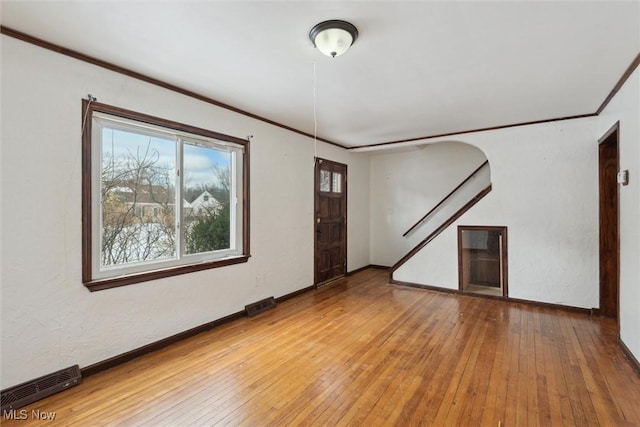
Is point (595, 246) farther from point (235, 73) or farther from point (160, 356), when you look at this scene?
point (160, 356)

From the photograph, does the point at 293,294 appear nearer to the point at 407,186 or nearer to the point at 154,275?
the point at 154,275

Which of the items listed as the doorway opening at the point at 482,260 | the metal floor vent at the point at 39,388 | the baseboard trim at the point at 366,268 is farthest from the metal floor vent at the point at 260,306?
the doorway opening at the point at 482,260

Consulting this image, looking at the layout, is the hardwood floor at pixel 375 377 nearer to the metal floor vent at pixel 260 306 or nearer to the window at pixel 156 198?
the metal floor vent at pixel 260 306

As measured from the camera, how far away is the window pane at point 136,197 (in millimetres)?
2588

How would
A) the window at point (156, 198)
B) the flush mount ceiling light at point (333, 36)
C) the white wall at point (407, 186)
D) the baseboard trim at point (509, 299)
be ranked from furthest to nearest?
the white wall at point (407, 186) < the baseboard trim at point (509, 299) < the window at point (156, 198) < the flush mount ceiling light at point (333, 36)

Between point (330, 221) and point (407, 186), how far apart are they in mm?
2038

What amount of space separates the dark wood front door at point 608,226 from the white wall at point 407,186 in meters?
1.91

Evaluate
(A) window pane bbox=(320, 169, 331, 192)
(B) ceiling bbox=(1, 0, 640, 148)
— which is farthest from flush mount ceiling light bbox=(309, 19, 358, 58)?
(A) window pane bbox=(320, 169, 331, 192)

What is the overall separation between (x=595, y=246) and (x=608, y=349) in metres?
1.53

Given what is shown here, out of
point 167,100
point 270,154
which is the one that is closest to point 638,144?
point 270,154

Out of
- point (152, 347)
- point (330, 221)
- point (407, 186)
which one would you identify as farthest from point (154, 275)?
point (407, 186)

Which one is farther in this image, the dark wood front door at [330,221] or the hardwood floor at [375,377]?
the dark wood front door at [330,221]

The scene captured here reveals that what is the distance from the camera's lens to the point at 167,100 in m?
2.93

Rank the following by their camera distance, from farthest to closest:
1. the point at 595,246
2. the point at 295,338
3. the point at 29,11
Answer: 1. the point at 595,246
2. the point at 295,338
3. the point at 29,11
